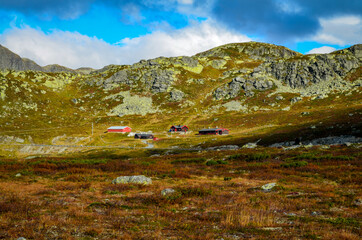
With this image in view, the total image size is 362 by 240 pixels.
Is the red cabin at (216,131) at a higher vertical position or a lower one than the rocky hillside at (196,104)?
lower

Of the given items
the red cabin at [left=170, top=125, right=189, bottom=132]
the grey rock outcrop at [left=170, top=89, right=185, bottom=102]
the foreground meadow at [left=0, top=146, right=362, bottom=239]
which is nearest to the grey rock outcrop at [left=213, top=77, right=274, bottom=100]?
the grey rock outcrop at [left=170, top=89, right=185, bottom=102]

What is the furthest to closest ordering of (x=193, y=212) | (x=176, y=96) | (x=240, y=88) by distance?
(x=176, y=96), (x=240, y=88), (x=193, y=212)

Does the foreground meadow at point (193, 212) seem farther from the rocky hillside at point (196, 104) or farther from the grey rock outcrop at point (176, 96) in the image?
the grey rock outcrop at point (176, 96)

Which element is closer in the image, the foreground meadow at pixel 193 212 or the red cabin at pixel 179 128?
the foreground meadow at pixel 193 212

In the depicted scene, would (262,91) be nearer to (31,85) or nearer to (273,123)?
(273,123)

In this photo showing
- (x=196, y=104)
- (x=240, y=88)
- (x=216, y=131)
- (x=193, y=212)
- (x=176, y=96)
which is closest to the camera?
(x=193, y=212)

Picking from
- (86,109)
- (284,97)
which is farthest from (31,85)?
(284,97)

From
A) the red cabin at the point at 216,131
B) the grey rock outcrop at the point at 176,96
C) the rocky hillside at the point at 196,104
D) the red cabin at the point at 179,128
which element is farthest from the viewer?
the grey rock outcrop at the point at 176,96

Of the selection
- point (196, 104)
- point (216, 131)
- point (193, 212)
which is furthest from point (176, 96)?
point (193, 212)

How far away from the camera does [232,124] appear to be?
443ft

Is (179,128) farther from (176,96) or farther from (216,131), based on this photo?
(176,96)

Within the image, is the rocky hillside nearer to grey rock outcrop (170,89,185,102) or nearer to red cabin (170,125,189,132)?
grey rock outcrop (170,89,185,102)

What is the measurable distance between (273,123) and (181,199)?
384ft

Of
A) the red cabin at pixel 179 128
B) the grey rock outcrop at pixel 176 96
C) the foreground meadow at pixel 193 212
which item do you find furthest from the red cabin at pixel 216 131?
the foreground meadow at pixel 193 212
